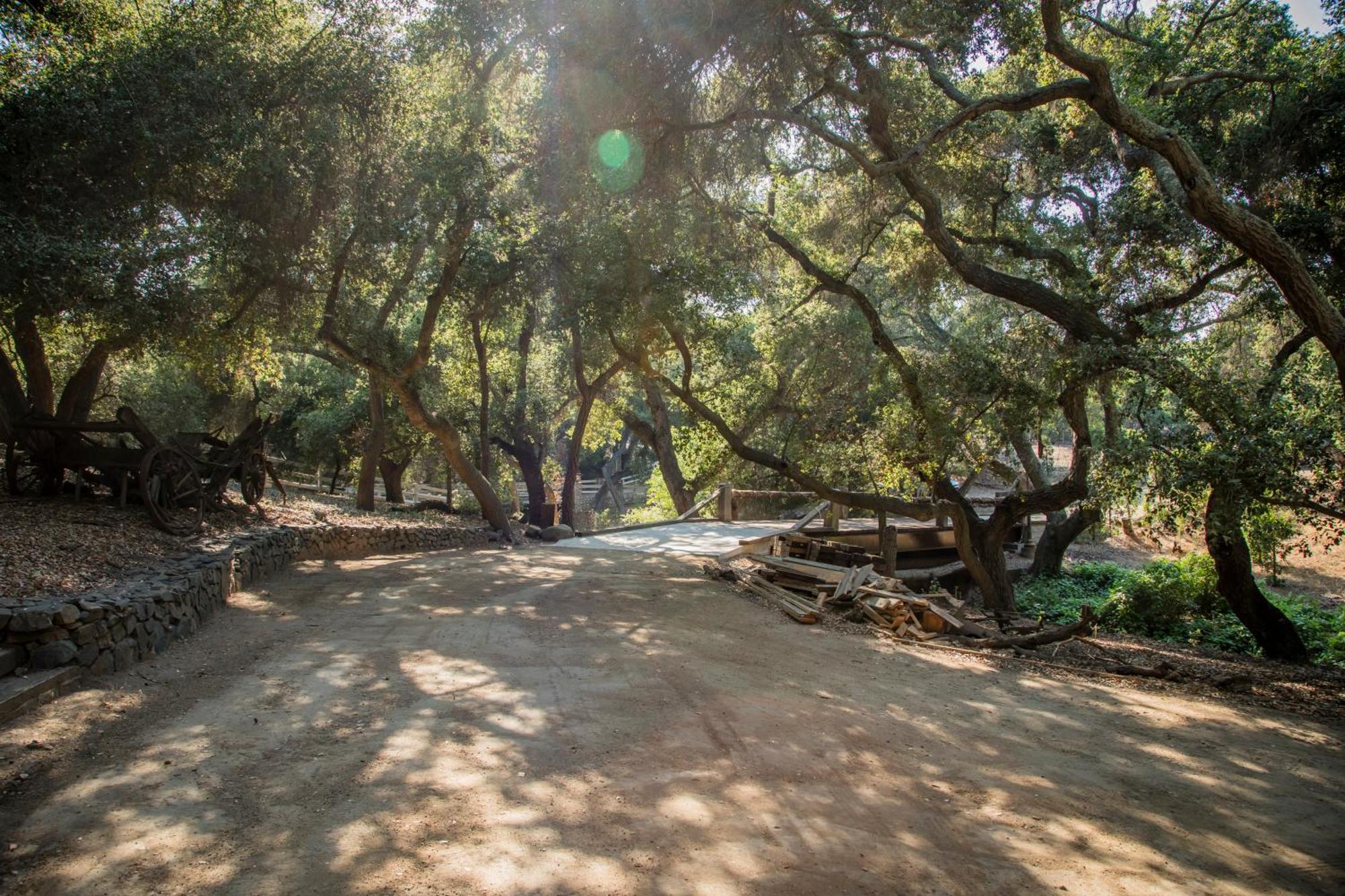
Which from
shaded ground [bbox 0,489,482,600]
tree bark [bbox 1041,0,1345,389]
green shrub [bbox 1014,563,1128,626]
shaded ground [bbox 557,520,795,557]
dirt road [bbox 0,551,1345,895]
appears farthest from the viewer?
green shrub [bbox 1014,563,1128,626]

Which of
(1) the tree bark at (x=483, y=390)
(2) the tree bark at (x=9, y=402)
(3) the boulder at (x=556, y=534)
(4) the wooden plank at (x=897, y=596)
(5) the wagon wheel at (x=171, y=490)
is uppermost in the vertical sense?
(1) the tree bark at (x=483, y=390)

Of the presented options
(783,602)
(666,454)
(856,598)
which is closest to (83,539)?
(783,602)

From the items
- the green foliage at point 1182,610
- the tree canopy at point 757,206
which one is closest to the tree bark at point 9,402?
the tree canopy at point 757,206

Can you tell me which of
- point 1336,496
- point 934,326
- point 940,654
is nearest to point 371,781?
point 940,654

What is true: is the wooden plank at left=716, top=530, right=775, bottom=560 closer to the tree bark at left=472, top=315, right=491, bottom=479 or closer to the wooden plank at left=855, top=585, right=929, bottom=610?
the wooden plank at left=855, top=585, right=929, bottom=610

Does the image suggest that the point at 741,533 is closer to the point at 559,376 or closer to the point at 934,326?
the point at 559,376

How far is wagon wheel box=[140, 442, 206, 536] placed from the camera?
9.56 metres

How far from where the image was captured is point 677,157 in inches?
476

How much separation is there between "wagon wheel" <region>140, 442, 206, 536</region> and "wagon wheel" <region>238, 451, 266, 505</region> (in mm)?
1400

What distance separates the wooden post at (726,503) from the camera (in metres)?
20.7

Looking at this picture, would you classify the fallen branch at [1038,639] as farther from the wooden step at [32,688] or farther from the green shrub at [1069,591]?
the wooden step at [32,688]

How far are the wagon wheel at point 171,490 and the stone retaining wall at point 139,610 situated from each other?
612mm

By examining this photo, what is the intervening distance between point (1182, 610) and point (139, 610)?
52.9 feet

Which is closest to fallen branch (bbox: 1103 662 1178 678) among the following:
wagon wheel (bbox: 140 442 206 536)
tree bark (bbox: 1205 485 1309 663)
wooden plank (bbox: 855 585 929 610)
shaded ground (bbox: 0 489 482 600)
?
wooden plank (bbox: 855 585 929 610)
